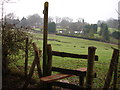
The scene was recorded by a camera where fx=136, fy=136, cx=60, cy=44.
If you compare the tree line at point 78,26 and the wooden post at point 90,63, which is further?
the tree line at point 78,26

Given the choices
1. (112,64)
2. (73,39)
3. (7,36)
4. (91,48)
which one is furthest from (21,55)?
(73,39)

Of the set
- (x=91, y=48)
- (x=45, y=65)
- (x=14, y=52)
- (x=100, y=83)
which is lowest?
(x=100, y=83)

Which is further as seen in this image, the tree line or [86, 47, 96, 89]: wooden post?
the tree line

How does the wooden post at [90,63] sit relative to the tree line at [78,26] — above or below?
below

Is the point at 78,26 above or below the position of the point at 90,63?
above

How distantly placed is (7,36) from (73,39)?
1686cm

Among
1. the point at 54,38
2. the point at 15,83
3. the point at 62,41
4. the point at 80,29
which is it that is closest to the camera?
the point at 15,83

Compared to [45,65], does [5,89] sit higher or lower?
lower

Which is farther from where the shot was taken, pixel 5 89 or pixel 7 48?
pixel 7 48

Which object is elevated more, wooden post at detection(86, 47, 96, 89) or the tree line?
the tree line

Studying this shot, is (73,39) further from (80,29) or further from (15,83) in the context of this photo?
(15,83)

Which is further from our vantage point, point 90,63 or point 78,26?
point 78,26

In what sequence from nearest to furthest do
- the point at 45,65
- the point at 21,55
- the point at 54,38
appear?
the point at 45,65, the point at 21,55, the point at 54,38

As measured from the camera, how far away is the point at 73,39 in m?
21.2
